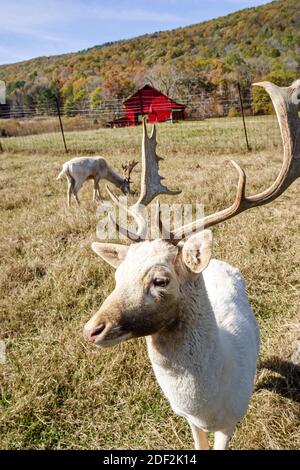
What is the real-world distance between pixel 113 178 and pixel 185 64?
4956cm

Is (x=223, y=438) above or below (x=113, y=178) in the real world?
below

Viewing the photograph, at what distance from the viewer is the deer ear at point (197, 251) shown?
5.57 feet

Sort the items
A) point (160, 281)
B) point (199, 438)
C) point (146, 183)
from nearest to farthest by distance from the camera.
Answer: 1. point (160, 281)
2. point (199, 438)
3. point (146, 183)

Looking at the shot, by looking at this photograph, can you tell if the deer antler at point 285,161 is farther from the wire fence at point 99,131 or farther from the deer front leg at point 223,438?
the wire fence at point 99,131

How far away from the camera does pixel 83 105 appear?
149 feet

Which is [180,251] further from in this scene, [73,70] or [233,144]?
[73,70]

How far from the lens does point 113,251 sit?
2047 millimetres

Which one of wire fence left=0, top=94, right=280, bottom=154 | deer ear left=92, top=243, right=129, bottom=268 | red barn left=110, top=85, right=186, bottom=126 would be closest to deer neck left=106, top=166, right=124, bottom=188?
wire fence left=0, top=94, right=280, bottom=154

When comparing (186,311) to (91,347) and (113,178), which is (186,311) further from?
(113,178)

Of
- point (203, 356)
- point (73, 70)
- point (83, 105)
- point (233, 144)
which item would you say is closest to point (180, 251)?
point (203, 356)

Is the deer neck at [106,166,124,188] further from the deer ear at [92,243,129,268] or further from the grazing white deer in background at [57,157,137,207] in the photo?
the deer ear at [92,243,129,268]

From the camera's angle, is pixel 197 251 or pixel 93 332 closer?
pixel 93 332

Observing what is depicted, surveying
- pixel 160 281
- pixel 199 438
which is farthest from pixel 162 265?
pixel 199 438
